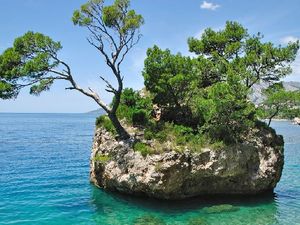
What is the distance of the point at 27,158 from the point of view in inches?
2041

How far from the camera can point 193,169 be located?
28.4m

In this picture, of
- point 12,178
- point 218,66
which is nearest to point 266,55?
point 218,66

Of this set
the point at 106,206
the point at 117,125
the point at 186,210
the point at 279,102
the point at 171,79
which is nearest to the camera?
the point at 186,210

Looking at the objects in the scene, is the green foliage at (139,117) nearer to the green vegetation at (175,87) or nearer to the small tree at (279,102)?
the green vegetation at (175,87)

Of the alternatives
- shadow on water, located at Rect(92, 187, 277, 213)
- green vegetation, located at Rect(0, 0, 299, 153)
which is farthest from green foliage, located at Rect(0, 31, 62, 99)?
shadow on water, located at Rect(92, 187, 277, 213)

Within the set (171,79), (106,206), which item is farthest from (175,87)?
(106,206)

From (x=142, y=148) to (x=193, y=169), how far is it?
14.2ft

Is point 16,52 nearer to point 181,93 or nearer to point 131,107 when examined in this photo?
point 131,107

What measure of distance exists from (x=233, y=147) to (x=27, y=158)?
109ft

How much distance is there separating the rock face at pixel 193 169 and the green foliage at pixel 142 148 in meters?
0.31

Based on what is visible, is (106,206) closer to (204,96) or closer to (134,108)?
(134,108)

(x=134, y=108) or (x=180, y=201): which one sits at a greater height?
(x=134, y=108)

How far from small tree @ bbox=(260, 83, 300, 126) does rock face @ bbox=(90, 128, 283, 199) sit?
6.21 feet

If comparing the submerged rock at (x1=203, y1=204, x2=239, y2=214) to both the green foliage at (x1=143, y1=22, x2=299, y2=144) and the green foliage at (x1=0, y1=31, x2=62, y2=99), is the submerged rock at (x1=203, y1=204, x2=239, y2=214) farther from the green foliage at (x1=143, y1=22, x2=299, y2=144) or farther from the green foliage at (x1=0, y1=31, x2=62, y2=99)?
the green foliage at (x1=0, y1=31, x2=62, y2=99)
